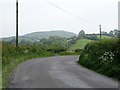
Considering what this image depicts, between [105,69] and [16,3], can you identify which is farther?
[16,3]

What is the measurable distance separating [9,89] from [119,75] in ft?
21.3

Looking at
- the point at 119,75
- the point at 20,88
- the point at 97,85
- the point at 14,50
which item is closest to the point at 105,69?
the point at 119,75

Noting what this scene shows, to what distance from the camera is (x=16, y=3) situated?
46.9 metres

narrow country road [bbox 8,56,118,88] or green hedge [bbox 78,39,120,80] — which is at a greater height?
green hedge [bbox 78,39,120,80]

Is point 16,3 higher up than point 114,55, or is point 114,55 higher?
point 16,3

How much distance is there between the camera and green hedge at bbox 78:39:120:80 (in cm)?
2006

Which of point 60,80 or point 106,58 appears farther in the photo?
point 106,58

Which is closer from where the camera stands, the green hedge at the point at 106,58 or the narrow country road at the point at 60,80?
the narrow country road at the point at 60,80

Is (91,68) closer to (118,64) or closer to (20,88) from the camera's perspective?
(118,64)

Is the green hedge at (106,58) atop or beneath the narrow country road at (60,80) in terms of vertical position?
atop

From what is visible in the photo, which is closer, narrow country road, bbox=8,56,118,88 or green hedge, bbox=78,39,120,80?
narrow country road, bbox=8,56,118,88

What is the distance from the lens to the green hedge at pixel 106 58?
20.1 m

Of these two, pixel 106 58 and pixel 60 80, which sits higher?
pixel 106 58

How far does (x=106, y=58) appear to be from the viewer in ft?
75.7
